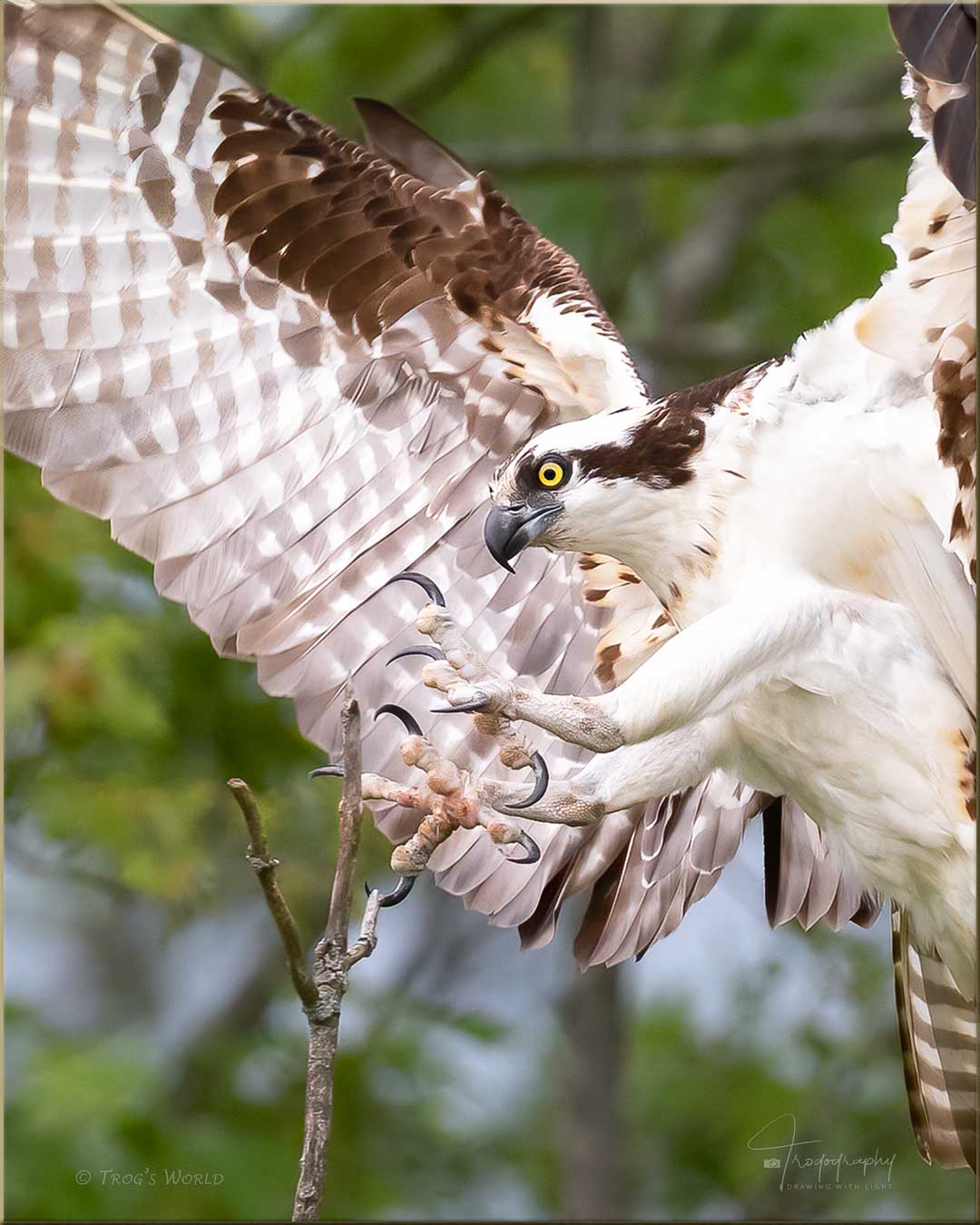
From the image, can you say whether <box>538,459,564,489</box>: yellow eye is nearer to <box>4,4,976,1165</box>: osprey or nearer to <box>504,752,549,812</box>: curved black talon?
<box>4,4,976,1165</box>: osprey

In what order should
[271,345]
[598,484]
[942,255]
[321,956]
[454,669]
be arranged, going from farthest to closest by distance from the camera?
[271,345] → [598,484] → [454,669] → [942,255] → [321,956]

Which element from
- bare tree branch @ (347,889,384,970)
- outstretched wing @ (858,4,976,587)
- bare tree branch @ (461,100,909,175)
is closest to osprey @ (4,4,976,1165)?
outstretched wing @ (858,4,976,587)

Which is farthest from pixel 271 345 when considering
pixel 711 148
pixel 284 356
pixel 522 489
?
pixel 711 148

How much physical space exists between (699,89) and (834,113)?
0.47 metres

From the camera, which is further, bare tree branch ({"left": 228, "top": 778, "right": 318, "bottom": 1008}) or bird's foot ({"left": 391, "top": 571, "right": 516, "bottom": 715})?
bird's foot ({"left": 391, "top": 571, "right": 516, "bottom": 715})

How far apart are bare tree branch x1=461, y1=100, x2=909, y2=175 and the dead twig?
308cm

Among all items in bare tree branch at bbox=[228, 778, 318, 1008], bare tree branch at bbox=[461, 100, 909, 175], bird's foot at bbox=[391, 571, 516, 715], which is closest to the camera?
bare tree branch at bbox=[228, 778, 318, 1008]

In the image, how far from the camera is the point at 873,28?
15.7ft

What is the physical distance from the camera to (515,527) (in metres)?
2.06

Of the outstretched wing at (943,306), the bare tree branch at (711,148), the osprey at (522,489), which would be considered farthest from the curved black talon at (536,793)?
the bare tree branch at (711,148)

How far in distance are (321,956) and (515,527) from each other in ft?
2.16

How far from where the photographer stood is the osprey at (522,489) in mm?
1929

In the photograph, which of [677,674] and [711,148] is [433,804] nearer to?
[677,674]

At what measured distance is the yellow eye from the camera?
80.4 inches
